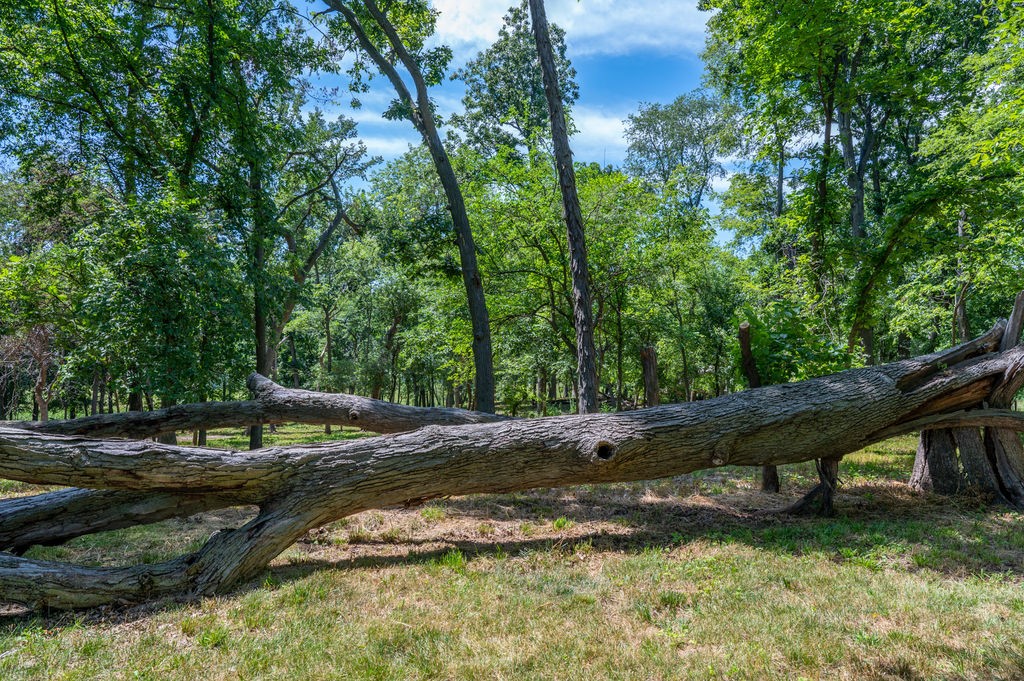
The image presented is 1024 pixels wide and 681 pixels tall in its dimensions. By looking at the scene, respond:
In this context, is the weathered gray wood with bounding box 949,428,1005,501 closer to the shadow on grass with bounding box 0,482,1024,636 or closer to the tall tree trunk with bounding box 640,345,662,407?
the shadow on grass with bounding box 0,482,1024,636

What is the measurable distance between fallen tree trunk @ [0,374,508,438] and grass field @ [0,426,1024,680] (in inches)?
58.3

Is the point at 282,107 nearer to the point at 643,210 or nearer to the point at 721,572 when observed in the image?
the point at 643,210

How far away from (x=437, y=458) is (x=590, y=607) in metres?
2.13

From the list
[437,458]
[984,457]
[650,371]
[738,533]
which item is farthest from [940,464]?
[437,458]

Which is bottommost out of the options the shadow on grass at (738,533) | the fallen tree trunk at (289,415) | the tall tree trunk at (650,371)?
the shadow on grass at (738,533)

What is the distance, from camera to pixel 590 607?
370 cm

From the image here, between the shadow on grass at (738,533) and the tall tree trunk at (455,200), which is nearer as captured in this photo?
the shadow on grass at (738,533)

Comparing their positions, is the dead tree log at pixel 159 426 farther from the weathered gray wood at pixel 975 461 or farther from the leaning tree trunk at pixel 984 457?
the weathered gray wood at pixel 975 461

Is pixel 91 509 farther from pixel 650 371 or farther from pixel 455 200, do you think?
pixel 650 371

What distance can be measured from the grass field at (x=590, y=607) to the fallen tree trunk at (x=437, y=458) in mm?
322

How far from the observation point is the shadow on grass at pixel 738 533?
4316 mm

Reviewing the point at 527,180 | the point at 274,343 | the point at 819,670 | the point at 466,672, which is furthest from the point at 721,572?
the point at 274,343


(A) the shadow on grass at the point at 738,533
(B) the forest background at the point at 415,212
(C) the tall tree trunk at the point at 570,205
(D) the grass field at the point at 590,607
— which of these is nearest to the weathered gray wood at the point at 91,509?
(D) the grass field at the point at 590,607

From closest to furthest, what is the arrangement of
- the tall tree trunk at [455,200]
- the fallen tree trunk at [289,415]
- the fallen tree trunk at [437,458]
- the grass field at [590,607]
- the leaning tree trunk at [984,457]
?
the grass field at [590,607], the fallen tree trunk at [437,458], the leaning tree trunk at [984,457], the fallen tree trunk at [289,415], the tall tree trunk at [455,200]
